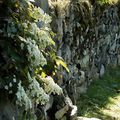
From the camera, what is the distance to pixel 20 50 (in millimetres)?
4379

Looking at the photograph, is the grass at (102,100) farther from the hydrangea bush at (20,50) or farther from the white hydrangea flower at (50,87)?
the hydrangea bush at (20,50)

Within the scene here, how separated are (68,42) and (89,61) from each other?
6.40 ft

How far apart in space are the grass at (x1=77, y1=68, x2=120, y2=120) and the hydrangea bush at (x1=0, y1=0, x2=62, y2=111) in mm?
4213

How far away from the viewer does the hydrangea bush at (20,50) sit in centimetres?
422

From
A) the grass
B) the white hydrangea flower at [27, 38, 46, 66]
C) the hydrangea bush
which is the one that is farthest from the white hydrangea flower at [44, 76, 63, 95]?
the grass

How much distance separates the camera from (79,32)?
31.7 ft

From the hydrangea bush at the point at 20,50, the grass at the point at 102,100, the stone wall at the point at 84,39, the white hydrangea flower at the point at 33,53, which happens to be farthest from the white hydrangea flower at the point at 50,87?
the grass at the point at 102,100

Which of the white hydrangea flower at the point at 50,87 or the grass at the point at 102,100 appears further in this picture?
the grass at the point at 102,100

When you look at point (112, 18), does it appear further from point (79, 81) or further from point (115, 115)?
point (115, 115)

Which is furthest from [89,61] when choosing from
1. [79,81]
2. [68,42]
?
[68,42]

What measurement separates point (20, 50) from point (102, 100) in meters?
5.86

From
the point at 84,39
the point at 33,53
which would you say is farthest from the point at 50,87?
the point at 84,39

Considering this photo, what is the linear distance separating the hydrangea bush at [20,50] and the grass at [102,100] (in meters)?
4.21

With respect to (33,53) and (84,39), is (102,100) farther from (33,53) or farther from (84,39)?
(33,53)
